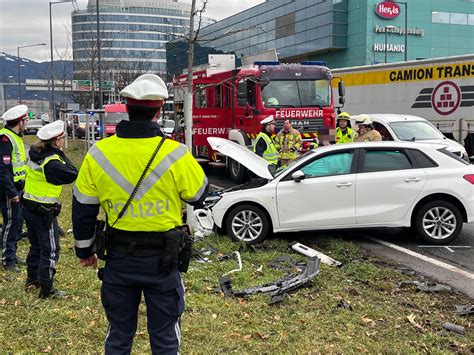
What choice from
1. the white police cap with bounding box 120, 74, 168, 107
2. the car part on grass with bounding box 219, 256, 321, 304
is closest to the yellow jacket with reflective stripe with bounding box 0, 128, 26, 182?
the car part on grass with bounding box 219, 256, 321, 304

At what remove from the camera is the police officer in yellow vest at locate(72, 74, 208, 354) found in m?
2.87

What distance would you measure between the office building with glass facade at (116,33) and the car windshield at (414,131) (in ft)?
16.9

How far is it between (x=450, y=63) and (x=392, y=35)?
1614 inches

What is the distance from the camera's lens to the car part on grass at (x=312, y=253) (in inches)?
244

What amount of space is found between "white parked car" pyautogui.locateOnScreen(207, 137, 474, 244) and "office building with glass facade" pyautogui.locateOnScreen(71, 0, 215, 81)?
197 inches

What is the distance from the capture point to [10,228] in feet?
19.3

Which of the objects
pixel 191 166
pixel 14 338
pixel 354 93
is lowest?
pixel 14 338

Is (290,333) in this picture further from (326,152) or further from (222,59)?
(222,59)

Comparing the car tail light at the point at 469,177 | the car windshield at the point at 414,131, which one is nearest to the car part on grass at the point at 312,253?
the car tail light at the point at 469,177

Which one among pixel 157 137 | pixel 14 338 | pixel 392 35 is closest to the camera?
pixel 157 137

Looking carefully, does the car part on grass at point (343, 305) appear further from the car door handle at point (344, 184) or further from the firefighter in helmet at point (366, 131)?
the firefighter in helmet at point (366, 131)

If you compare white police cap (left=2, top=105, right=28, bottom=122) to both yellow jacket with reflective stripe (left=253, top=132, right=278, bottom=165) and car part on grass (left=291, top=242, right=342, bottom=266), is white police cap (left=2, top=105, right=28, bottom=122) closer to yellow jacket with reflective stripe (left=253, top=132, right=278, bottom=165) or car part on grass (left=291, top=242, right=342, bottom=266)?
car part on grass (left=291, top=242, right=342, bottom=266)

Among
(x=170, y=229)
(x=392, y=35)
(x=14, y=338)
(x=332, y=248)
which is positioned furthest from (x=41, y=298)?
(x=392, y=35)

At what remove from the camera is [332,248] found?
23.1 feet
